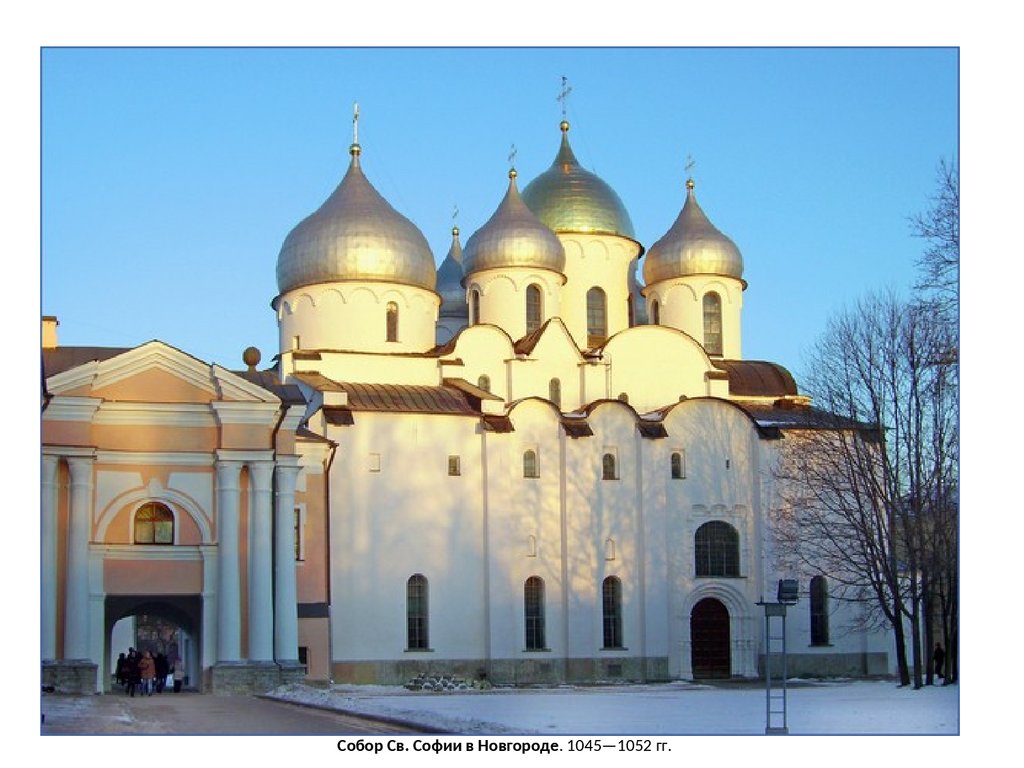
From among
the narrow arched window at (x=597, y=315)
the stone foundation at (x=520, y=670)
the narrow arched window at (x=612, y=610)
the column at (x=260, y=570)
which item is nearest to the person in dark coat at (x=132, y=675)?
the column at (x=260, y=570)

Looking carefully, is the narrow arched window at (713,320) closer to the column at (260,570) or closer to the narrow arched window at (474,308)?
the narrow arched window at (474,308)

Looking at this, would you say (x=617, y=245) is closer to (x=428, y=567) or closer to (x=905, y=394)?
(x=428, y=567)

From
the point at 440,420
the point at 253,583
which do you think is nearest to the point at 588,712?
the point at 253,583

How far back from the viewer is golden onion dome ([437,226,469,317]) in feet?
183

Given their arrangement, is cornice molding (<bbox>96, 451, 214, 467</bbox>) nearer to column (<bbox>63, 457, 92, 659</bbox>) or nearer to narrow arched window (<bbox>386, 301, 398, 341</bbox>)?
column (<bbox>63, 457, 92, 659</bbox>)

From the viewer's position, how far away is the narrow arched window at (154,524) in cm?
3488

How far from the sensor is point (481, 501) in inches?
1769

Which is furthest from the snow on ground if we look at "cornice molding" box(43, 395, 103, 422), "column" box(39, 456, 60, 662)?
"cornice molding" box(43, 395, 103, 422)

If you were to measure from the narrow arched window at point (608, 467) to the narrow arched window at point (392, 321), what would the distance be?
262 inches

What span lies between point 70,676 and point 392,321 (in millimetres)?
17288

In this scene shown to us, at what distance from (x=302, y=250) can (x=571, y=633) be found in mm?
12681

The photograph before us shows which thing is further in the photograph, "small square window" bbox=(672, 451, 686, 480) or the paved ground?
"small square window" bbox=(672, 451, 686, 480)

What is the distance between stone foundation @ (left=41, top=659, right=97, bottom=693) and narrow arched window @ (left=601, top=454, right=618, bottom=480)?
1689cm

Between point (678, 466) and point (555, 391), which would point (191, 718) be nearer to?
point (678, 466)
